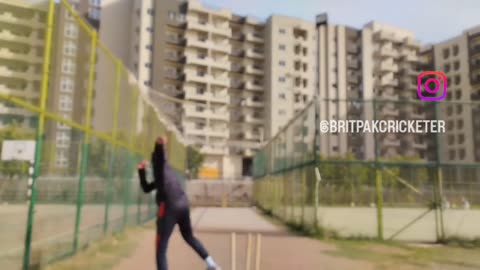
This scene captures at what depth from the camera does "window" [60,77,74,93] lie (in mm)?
5485

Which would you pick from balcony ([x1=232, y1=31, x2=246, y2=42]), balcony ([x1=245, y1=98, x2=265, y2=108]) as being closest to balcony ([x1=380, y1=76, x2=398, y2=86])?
balcony ([x1=245, y1=98, x2=265, y2=108])

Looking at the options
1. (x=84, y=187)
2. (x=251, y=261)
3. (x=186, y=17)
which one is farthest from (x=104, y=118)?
(x=186, y=17)

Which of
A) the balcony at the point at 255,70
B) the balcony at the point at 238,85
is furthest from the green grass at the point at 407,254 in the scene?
the balcony at the point at 255,70

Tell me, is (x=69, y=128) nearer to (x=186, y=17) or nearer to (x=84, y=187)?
(x=84, y=187)

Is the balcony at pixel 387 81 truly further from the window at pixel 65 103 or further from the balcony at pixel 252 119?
the window at pixel 65 103

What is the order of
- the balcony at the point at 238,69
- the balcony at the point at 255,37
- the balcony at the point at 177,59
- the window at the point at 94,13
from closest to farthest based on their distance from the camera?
the balcony at the point at 177,59, the window at the point at 94,13, the balcony at the point at 238,69, the balcony at the point at 255,37

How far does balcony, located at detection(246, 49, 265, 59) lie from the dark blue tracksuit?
6104 cm

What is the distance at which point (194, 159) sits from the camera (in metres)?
51.4

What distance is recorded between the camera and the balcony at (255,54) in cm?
6450

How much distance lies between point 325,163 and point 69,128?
599cm

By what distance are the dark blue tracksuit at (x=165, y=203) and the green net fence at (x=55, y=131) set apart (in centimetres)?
140

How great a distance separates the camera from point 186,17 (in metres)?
60.2

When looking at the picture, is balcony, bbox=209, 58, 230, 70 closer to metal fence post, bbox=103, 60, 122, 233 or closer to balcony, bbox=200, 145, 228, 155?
balcony, bbox=200, 145, 228, 155

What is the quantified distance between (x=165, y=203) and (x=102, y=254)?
2.72 metres
